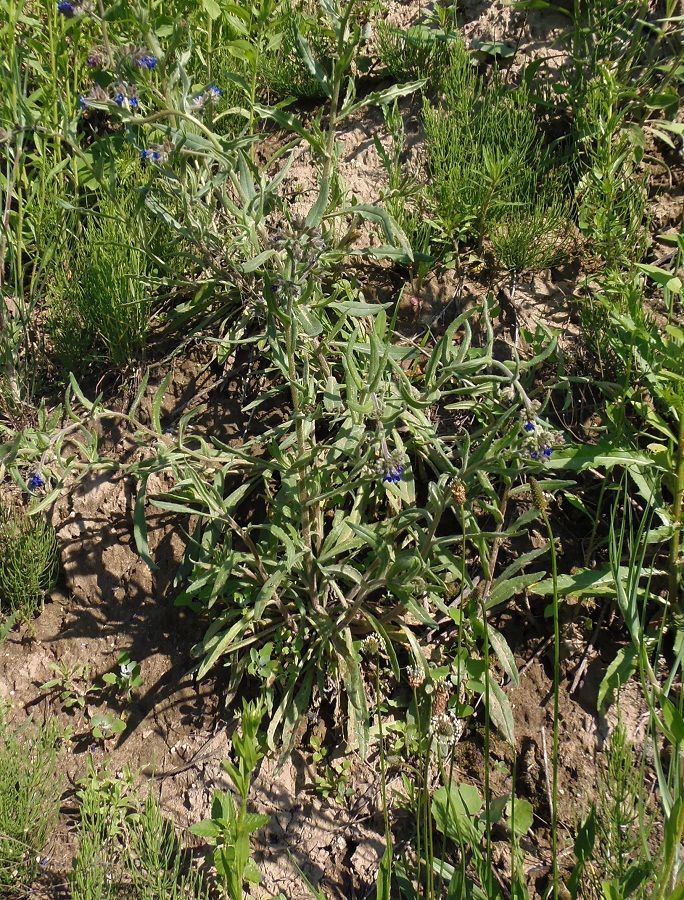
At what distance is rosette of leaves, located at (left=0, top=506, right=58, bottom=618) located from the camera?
2951 mm

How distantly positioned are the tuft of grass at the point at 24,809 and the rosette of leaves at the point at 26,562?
53 cm

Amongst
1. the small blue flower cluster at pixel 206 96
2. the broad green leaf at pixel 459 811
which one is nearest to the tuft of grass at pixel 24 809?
the broad green leaf at pixel 459 811

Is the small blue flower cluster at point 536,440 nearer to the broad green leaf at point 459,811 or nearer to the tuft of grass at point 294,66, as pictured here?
the broad green leaf at point 459,811

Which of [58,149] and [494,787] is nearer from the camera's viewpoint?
[494,787]

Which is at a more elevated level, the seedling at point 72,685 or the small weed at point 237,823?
the small weed at point 237,823

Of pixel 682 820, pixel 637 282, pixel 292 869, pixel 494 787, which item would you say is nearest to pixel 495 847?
pixel 494 787

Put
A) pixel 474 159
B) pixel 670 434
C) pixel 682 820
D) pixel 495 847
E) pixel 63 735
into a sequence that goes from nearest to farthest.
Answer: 1. pixel 682 820
2. pixel 495 847
3. pixel 670 434
4. pixel 63 735
5. pixel 474 159

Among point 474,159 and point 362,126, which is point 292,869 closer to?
point 474,159

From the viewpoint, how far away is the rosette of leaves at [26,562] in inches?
116

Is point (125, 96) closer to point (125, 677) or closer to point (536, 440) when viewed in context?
point (536, 440)

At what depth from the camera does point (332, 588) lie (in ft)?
9.09

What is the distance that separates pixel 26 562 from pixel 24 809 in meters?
0.87

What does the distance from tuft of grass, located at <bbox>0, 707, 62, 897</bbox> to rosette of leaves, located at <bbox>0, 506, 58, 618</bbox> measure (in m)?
0.53

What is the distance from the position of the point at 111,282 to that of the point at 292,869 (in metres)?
2.11
